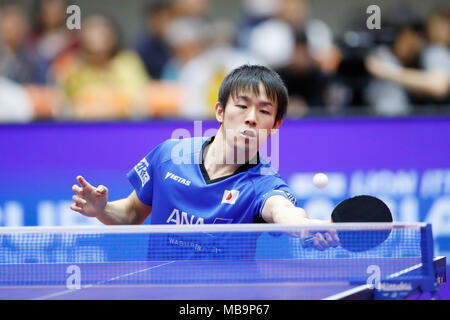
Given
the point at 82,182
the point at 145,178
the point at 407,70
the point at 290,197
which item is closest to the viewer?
the point at 290,197

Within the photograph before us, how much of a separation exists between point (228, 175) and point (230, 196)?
0.15 metres

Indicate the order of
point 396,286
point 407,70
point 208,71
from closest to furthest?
1. point 396,286
2. point 407,70
3. point 208,71

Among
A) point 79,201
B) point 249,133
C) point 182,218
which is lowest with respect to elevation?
point 182,218

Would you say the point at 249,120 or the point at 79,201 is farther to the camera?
the point at 79,201

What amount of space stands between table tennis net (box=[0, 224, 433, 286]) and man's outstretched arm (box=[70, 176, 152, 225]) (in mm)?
375

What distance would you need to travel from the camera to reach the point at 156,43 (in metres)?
9.48

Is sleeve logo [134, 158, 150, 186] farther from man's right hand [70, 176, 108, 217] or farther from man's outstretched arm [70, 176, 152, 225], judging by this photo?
man's right hand [70, 176, 108, 217]

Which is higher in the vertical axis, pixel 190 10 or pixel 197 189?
pixel 190 10

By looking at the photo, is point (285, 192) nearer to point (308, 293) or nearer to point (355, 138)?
point (308, 293)

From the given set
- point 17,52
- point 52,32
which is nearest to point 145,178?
point 17,52

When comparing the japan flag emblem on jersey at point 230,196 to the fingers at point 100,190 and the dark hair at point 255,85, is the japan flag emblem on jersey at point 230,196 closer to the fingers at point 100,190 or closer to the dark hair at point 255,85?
the dark hair at point 255,85

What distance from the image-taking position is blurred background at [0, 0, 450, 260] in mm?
7586

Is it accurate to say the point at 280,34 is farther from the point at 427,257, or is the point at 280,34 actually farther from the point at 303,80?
the point at 427,257
